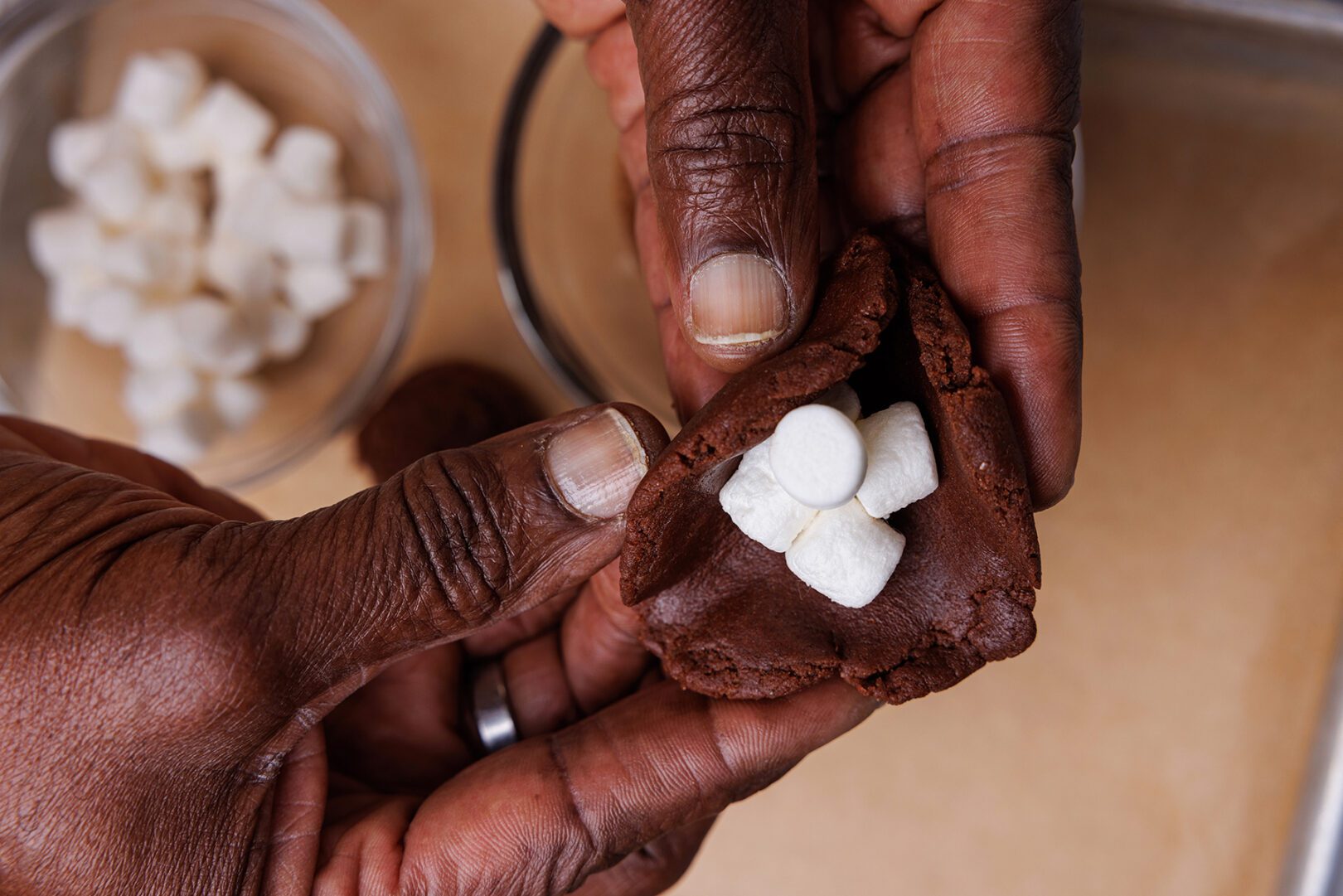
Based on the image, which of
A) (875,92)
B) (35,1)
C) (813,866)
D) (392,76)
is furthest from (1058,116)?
(35,1)

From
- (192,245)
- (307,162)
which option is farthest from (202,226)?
(307,162)

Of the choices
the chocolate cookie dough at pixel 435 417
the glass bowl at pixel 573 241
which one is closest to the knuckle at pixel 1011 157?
the glass bowl at pixel 573 241

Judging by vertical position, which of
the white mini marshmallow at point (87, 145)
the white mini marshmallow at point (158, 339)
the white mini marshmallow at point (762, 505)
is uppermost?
the white mini marshmallow at point (87, 145)

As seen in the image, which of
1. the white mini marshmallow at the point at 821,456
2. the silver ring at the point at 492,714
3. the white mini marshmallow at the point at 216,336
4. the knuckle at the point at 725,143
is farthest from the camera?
the white mini marshmallow at the point at 216,336

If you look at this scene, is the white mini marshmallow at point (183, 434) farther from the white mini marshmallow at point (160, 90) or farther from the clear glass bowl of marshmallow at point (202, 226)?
the white mini marshmallow at point (160, 90)

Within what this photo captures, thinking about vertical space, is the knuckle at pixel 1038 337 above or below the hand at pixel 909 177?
below

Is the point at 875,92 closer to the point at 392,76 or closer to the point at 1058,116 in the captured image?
the point at 1058,116
